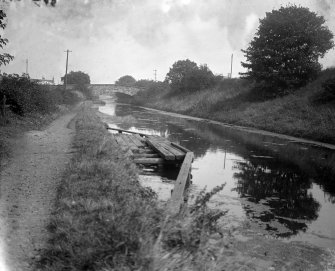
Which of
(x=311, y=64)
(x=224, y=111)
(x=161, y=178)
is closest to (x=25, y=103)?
(x=161, y=178)

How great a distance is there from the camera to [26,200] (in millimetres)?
5785

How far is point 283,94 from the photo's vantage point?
29.8m

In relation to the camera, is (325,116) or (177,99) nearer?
(325,116)

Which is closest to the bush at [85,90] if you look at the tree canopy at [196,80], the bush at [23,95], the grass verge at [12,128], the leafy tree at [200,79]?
the tree canopy at [196,80]

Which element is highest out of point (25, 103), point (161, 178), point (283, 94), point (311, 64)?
point (311, 64)

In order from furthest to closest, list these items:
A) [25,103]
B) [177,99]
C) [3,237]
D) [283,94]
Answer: [177,99] → [283,94] → [25,103] → [3,237]

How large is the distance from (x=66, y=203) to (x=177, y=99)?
1899 inches

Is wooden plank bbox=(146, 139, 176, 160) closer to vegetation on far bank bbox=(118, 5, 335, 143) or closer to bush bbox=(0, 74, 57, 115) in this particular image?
bush bbox=(0, 74, 57, 115)

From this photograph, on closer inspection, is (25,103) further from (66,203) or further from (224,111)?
(224,111)

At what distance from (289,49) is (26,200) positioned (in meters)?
28.3

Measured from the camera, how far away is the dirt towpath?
3.92m

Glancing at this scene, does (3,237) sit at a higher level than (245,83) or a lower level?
lower

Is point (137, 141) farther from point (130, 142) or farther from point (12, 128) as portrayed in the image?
point (12, 128)

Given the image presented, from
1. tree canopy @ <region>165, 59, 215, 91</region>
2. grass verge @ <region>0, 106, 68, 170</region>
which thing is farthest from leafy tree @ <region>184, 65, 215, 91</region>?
grass verge @ <region>0, 106, 68, 170</region>
